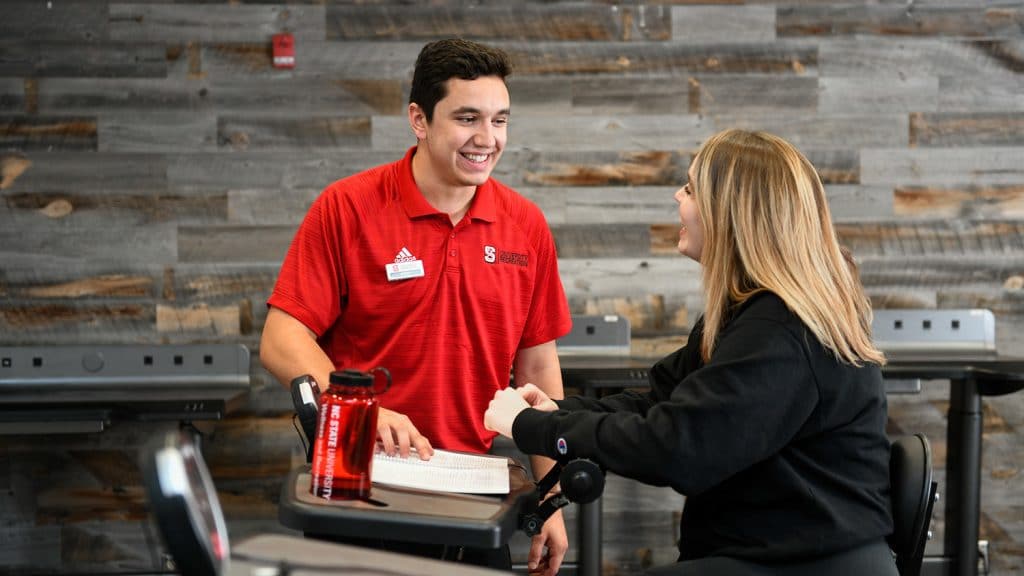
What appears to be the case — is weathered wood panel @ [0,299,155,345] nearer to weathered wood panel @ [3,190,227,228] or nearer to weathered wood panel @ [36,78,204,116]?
weathered wood panel @ [3,190,227,228]

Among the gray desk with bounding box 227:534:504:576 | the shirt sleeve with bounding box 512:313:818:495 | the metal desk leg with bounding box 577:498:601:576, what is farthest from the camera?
the metal desk leg with bounding box 577:498:601:576

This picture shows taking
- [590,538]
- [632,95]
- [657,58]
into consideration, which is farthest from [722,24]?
[590,538]

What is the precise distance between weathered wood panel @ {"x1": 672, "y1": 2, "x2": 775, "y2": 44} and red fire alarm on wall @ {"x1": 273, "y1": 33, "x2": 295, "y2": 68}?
49.6 inches

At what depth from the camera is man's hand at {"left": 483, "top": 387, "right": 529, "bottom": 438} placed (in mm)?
1797

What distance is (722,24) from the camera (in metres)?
3.55

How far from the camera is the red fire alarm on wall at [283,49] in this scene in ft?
11.2

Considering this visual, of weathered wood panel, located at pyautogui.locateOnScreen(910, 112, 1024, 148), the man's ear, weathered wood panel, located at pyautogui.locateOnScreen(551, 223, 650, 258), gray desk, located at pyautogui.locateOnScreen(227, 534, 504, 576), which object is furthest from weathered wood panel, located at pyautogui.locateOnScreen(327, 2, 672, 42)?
gray desk, located at pyautogui.locateOnScreen(227, 534, 504, 576)

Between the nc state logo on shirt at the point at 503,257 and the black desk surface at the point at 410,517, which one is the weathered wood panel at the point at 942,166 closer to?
the nc state logo on shirt at the point at 503,257

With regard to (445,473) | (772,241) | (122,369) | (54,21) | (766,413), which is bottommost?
(122,369)

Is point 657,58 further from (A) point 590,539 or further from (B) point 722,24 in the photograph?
(A) point 590,539

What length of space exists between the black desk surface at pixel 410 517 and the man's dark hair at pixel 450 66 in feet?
2.97

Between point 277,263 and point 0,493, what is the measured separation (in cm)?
116

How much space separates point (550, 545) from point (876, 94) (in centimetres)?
224

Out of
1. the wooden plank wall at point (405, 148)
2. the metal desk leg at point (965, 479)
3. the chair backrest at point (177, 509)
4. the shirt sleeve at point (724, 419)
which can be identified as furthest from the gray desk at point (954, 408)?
the chair backrest at point (177, 509)
